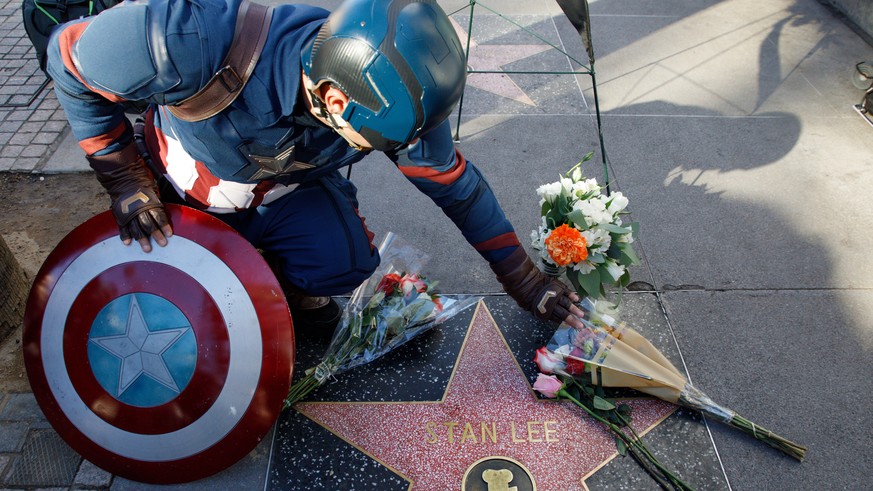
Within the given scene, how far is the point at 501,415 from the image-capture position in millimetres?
2652

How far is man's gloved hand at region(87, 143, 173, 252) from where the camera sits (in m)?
2.29

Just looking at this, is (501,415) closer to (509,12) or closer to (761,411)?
(761,411)

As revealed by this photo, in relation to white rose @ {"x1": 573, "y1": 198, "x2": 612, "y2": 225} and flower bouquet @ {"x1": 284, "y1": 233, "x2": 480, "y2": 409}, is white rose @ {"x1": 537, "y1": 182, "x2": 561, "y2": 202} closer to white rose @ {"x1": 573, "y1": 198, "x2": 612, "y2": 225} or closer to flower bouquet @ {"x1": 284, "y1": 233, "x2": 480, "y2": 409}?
white rose @ {"x1": 573, "y1": 198, "x2": 612, "y2": 225}

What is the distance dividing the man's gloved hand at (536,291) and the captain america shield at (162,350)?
87 cm

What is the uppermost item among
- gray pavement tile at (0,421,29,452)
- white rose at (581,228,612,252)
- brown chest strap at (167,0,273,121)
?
brown chest strap at (167,0,273,121)

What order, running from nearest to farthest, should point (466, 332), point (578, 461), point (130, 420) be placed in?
point (130, 420)
point (578, 461)
point (466, 332)

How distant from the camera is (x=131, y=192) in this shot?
92.0 inches

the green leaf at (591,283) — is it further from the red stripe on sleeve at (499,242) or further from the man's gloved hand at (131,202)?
the man's gloved hand at (131,202)

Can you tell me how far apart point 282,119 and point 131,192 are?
67 cm

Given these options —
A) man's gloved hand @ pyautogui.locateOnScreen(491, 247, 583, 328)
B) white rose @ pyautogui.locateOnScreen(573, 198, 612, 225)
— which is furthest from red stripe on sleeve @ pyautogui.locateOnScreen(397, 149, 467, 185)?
white rose @ pyautogui.locateOnScreen(573, 198, 612, 225)

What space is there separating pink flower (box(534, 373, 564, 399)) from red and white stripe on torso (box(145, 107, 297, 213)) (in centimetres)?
128

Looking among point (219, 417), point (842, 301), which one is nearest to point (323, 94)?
point (219, 417)

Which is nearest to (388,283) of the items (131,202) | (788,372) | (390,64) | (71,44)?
(131,202)

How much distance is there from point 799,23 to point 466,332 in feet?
14.0
